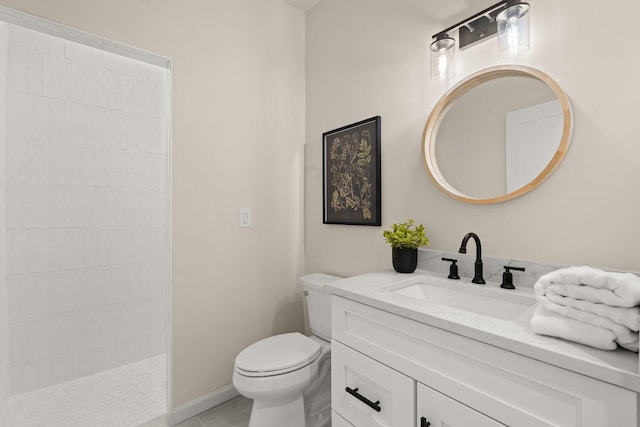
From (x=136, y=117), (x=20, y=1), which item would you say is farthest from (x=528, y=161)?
(x=136, y=117)

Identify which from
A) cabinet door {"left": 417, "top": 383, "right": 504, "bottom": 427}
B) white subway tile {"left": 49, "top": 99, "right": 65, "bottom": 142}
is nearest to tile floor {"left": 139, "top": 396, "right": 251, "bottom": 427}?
cabinet door {"left": 417, "top": 383, "right": 504, "bottom": 427}

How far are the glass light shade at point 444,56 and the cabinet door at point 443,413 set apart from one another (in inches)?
49.0

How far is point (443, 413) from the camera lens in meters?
0.84

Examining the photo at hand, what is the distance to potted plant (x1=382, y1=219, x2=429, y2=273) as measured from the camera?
1.39 metres

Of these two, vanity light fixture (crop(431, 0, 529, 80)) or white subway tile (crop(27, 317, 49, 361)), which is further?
white subway tile (crop(27, 317, 49, 361))

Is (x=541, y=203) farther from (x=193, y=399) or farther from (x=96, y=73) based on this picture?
(x=96, y=73)

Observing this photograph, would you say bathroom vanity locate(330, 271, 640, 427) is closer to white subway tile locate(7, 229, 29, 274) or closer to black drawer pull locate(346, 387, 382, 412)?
black drawer pull locate(346, 387, 382, 412)

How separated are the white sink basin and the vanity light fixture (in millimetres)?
888

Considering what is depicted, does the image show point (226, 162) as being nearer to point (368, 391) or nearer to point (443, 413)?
point (368, 391)

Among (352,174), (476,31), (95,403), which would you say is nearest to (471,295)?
(352,174)

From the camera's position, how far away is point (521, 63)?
3.77 feet

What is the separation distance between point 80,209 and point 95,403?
1.23 meters

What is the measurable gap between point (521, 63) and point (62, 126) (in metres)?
2.62

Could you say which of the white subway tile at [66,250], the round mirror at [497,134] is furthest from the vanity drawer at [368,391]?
the white subway tile at [66,250]
